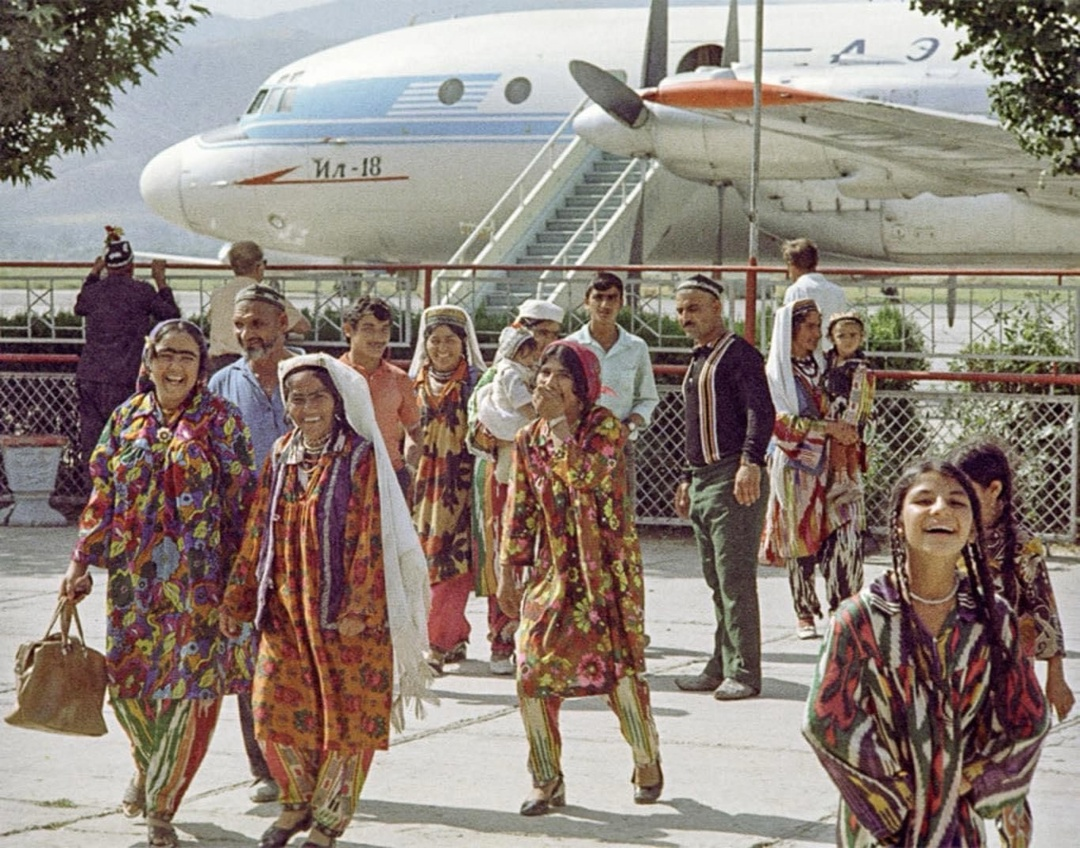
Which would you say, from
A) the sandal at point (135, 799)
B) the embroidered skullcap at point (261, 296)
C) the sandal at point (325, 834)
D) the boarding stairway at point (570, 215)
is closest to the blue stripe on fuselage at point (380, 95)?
the boarding stairway at point (570, 215)

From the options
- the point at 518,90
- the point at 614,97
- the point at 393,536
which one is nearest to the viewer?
the point at 393,536

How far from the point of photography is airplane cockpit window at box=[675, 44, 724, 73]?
24.3 metres

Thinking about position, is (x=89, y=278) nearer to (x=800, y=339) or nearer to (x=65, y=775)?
(x=800, y=339)

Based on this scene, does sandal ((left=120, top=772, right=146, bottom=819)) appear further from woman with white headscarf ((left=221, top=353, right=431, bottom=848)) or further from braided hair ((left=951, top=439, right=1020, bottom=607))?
braided hair ((left=951, top=439, right=1020, bottom=607))

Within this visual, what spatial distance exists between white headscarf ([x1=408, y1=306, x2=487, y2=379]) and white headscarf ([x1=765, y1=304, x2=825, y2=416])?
134cm

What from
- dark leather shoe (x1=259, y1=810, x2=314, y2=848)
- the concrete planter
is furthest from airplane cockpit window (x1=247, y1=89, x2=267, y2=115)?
dark leather shoe (x1=259, y1=810, x2=314, y2=848)

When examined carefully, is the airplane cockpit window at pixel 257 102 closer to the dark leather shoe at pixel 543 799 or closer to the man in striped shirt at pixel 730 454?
the man in striped shirt at pixel 730 454

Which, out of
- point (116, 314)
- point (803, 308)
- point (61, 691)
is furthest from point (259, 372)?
point (116, 314)

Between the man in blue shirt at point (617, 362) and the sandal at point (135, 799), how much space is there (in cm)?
336

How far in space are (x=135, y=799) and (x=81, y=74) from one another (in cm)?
1038

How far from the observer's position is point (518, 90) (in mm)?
26328

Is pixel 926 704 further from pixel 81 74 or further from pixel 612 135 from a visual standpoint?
pixel 612 135

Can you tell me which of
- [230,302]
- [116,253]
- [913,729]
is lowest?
[913,729]

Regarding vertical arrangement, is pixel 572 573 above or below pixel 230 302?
below
